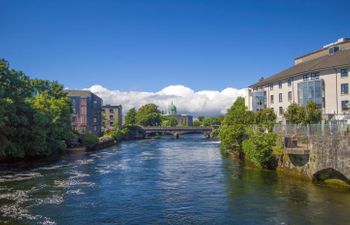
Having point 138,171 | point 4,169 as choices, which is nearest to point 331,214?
point 138,171

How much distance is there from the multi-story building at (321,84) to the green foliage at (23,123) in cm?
5227

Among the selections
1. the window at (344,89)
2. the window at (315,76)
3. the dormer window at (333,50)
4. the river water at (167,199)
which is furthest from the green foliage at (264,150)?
the dormer window at (333,50)

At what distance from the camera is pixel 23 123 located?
205ft

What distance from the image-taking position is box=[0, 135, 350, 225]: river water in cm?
2572

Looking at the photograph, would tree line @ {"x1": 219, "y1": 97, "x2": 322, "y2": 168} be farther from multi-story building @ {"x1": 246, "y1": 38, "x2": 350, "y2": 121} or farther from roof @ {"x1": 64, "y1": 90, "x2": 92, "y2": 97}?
roof @ {"x1": 64, "y1": 90, "x2": 92, "y2": 97}

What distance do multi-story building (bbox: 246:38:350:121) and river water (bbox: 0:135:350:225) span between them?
2983 cm

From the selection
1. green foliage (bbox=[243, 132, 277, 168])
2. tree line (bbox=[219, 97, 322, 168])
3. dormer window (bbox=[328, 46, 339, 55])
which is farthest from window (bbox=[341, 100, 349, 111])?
green foliage (bbox=[243, 132, 277, 168])

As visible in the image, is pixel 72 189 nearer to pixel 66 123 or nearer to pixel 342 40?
pixel 66 123

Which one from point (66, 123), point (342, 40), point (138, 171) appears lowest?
point (138, 171)

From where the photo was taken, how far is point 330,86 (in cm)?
6812

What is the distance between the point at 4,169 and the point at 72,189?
20.9 meters

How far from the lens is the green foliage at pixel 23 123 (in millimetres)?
58219

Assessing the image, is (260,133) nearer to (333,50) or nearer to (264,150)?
(264,150)

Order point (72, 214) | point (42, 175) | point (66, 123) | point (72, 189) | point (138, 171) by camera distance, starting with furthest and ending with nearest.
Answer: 1. point (66, 123)
2. point (138, 171)
3. point (42, 175)
4. point (72, 189)
5. point (72, 214)
